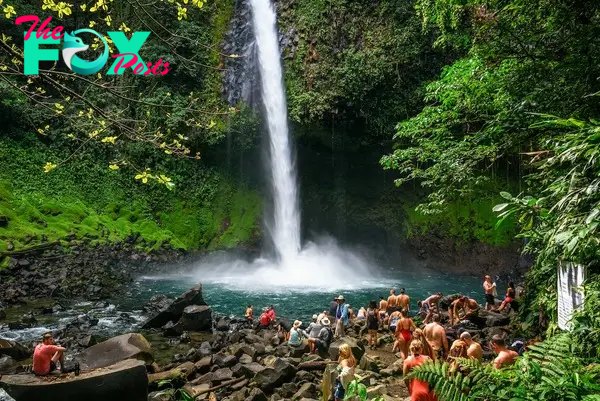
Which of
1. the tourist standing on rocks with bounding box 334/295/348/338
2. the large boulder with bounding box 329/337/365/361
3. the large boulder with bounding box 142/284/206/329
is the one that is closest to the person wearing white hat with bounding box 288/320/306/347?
the large boulder with bounding box 329/337/365/361

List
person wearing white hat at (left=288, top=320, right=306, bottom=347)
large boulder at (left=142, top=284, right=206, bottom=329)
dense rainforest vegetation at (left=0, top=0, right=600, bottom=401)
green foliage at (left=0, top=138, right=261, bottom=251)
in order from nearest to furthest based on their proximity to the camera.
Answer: person wearing white hat at (left=288, top=320, right=306, bottom=347), large boulder at (left=142, top=284, right=206, bottom=329), dense rainforest vegetation at (left=0, top=0, right=600, bottom=401), green foliage at (left=0, top=138, right=261, bottom=251)

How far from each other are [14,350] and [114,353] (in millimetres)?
3007

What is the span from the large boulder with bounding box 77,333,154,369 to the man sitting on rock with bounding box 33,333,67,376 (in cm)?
90

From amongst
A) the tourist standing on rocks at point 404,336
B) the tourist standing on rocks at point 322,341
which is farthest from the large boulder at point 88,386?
the tourist standing on rocks at point 404,336

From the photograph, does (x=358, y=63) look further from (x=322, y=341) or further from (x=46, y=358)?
(x=46, y=358)

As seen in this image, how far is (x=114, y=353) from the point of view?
30.2ft

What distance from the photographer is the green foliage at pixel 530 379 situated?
2.96m

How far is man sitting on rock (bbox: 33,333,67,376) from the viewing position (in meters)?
7.84

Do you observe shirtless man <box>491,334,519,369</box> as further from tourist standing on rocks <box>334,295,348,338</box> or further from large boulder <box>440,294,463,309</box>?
large boulder <box>440,294,463,309</box>

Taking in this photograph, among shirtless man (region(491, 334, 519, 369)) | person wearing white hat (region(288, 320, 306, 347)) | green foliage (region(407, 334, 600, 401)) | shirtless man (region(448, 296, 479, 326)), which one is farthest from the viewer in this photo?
shirtless man (region(448, 296, 479, 326))

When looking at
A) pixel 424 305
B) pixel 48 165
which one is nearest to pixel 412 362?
pixel 48 165

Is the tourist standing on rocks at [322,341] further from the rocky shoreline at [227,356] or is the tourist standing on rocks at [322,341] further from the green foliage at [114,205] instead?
the green foliage at [114,205]

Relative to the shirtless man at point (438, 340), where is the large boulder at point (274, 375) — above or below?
below

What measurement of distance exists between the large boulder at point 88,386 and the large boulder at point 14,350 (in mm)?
3412
